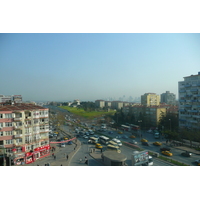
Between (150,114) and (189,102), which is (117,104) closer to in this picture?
(150,114)

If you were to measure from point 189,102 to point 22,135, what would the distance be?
915cm

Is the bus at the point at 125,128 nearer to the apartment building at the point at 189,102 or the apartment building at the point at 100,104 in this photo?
the apartment building at the point at 189,102

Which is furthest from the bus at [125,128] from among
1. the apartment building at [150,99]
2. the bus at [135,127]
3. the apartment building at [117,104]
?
the apartment building at [117,104]

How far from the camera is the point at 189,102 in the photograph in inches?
375

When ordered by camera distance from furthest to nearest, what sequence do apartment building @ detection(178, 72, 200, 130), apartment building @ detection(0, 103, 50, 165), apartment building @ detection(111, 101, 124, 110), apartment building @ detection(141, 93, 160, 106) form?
1. apartment building @ detection(111, 101, 124, 110)
2. apartment building @ detection(141, 93, 160, 106)
3. apartment building @ detection(178, 72, 200, 130)
4. apartment building @ detection(0, 103, 50, 165)

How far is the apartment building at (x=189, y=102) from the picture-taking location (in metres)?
9.06

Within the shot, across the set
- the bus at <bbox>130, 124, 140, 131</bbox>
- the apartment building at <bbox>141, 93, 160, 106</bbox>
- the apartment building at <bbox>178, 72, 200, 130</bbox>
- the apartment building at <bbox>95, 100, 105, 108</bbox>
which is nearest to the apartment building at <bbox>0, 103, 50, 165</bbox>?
the bus at <bbox>130, 124, 140, 131</bbox>

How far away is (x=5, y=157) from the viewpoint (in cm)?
490

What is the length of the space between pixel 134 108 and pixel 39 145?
8.81m

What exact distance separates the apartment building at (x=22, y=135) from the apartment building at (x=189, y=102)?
8027mm

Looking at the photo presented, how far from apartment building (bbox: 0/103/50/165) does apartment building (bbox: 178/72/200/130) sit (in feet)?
26.3

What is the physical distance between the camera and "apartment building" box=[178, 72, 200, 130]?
357 inches

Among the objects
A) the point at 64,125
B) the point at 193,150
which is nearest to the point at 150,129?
the point at 193,150

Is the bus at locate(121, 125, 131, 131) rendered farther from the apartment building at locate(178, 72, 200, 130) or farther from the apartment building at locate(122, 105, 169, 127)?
the apartment building at locate(178, 72, 200, 130)
